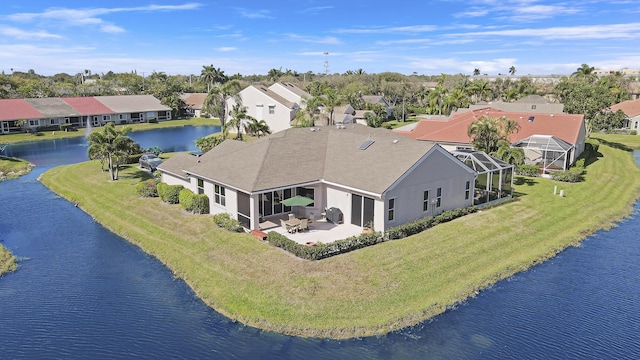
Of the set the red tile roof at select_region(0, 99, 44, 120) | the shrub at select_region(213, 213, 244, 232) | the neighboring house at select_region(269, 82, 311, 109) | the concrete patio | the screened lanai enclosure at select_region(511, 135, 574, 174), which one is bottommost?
the concrete patio

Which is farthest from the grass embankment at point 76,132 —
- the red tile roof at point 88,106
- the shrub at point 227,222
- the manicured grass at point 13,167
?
the shrub at point 227,222

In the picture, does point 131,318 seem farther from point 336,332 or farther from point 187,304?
point 336,332

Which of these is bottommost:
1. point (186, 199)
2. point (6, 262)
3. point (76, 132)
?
point (6, 262)

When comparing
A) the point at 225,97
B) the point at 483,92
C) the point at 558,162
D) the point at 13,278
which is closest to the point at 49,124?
the point at 225,97

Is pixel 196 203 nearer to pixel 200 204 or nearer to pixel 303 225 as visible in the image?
pixel 200 204

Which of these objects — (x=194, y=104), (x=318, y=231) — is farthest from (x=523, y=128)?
(x=194, y=104)

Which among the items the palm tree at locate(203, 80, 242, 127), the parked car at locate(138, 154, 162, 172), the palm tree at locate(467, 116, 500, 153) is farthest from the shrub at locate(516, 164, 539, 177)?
the palm tree at locate(203, 80, 242, 127)

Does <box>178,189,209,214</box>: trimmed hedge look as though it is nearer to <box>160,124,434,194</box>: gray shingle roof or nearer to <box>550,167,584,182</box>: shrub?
<box>160,124,434,194</box>: gray shingle roof
